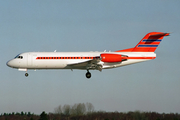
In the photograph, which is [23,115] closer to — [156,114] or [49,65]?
[156,114]

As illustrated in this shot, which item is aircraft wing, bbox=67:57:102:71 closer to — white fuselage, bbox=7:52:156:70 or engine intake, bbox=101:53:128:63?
white fuselage, bbox=7:52:156:70

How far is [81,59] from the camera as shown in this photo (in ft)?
147

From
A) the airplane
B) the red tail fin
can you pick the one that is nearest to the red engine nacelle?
the airplane

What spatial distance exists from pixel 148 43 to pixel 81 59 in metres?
10.3

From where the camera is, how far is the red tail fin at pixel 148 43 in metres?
46.4

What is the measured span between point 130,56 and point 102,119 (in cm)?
1739

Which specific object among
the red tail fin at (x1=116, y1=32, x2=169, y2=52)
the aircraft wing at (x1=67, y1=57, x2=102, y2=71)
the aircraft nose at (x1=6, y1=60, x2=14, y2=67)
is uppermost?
the red tail fin at (x1=116, y1=32, x2=169, y2=52)

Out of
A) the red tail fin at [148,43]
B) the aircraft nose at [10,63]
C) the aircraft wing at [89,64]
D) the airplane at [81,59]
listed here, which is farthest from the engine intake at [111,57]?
the aircraft nose at [10,63]

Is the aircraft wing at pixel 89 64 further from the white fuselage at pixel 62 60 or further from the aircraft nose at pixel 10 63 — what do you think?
the aircraft nose at pixel 10 63

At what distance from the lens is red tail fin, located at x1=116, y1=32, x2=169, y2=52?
4641 centimetres

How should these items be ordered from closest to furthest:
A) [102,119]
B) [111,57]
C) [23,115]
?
1. [111,57]
2. [102,119]
3. [23,115]

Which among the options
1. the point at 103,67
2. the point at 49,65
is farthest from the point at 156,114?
the point at 49,65

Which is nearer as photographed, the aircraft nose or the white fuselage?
the white fuselage

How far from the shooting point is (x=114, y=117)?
197 ft
